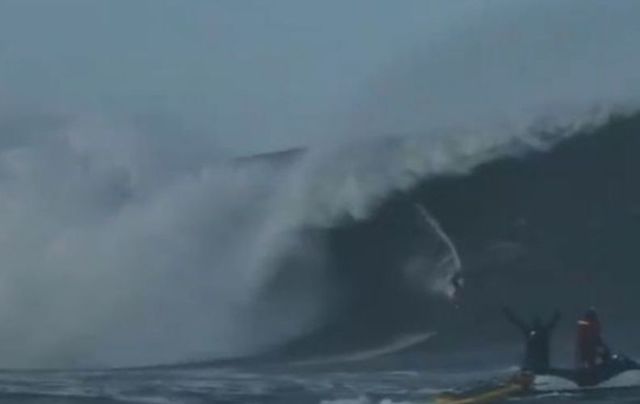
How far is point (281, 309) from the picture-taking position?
23375mm

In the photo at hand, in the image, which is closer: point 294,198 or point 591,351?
point 591,351

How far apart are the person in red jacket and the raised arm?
760 millimetres

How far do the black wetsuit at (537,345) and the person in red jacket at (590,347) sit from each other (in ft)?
0.91

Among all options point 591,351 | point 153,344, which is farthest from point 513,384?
point 153,344

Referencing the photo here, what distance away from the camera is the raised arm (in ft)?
70.7

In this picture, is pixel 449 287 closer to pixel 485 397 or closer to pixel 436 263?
pixel 436 263

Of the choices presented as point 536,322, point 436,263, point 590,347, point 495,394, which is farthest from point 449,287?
point 495,394

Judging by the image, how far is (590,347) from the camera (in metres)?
20.4

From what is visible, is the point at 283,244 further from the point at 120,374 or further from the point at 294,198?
the point at 120,374

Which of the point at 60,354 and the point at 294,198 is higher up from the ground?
the point at 294,198

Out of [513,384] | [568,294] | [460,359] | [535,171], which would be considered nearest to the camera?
[513,384]

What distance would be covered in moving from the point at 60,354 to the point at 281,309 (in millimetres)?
2289

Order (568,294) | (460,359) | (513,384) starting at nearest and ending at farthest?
(513,384) → (460,359) → (568,294)

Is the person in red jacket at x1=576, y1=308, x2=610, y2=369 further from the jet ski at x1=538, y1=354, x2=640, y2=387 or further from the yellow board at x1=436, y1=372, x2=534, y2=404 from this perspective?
the yellow board at x1=436, y1=372, x2=534, y2=404
